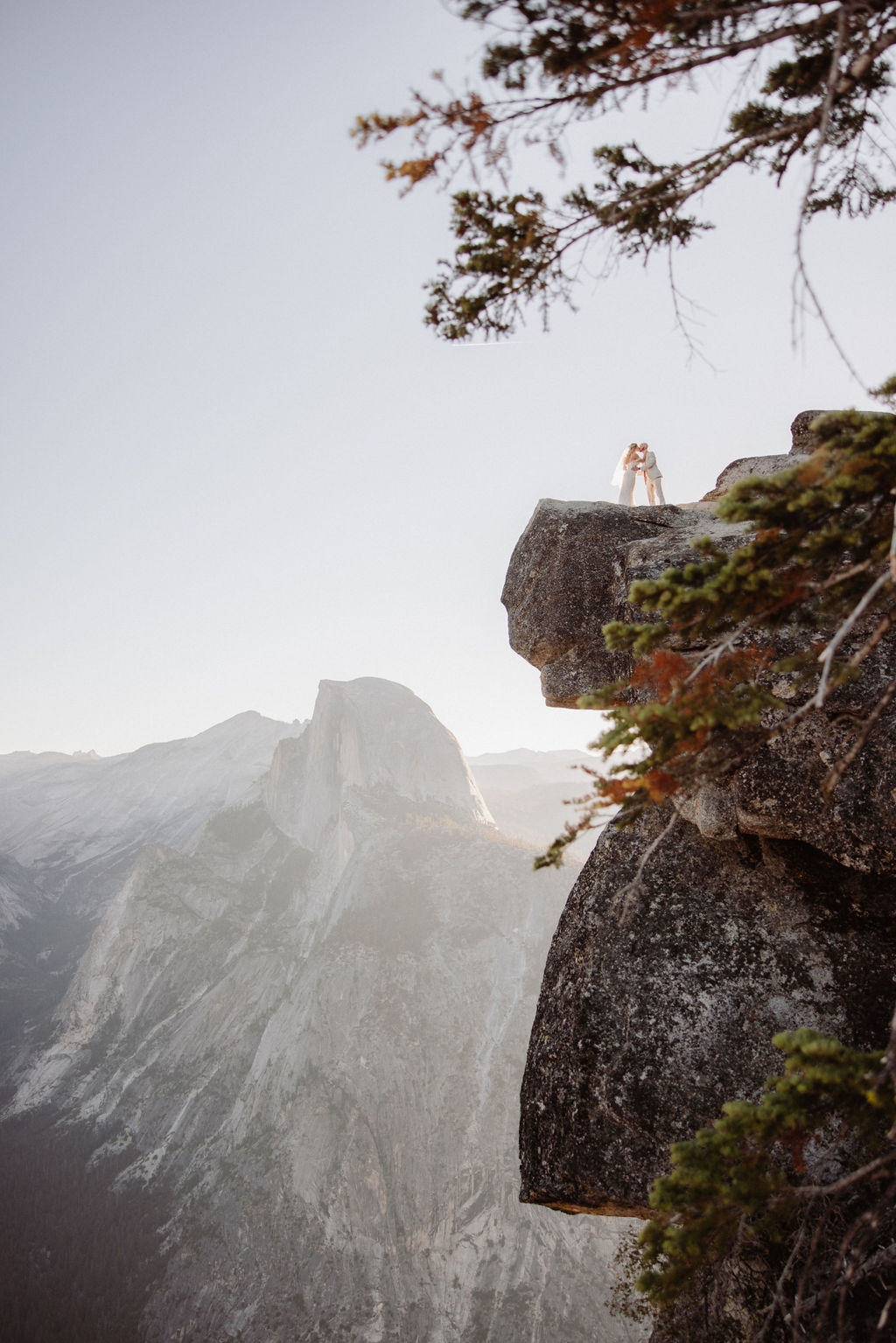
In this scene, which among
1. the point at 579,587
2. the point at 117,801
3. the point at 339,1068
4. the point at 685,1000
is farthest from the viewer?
the point at 117,801

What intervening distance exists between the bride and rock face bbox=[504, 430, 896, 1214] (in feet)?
27.0

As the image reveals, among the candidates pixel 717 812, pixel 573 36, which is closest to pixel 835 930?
pixel 717 812

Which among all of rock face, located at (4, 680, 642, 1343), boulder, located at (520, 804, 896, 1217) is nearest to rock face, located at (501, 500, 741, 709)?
boulder, located at (520, 804, 896, 1217)

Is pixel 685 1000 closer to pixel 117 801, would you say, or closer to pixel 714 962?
pixel 714 962

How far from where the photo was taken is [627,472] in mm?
14125

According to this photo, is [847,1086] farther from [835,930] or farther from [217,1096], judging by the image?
[217,1096]

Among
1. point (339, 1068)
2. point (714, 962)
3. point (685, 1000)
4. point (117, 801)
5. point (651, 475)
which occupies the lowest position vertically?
point (339, 1068)

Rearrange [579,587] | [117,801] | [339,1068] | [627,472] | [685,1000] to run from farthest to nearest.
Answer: [117,801], [339,1068], [627,472], [579,587], [685,1000]

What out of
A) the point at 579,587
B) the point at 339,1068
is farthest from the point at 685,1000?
the point at 339,1068

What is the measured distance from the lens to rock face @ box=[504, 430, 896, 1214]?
6375 millimetres

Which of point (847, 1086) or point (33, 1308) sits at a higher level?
point (847, 1086)

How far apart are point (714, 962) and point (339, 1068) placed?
49661 mm

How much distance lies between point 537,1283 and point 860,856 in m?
43.7

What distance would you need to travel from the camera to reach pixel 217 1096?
50.8 metres
